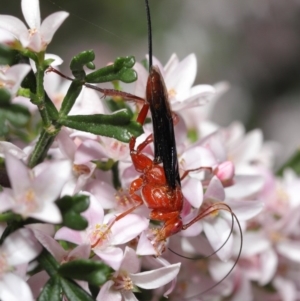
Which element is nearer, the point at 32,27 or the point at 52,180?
the point at 52,180

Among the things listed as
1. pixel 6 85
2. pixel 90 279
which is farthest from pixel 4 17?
pixel 90 279

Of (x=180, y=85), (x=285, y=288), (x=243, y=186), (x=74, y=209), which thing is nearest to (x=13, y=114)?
(x=74, y=209)

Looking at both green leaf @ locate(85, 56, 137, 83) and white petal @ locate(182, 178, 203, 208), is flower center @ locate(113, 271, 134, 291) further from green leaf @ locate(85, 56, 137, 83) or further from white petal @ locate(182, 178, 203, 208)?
green leaf @ locate(85, 56, 137, 83)

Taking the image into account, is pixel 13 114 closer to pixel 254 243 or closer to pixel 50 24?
pixel 50 24

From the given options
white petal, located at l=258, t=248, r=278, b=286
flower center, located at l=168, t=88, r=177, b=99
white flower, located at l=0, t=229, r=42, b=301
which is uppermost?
white flower, located at l=0, t=229, r=42, b=301

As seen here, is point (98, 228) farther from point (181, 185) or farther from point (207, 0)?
point (207, 0)

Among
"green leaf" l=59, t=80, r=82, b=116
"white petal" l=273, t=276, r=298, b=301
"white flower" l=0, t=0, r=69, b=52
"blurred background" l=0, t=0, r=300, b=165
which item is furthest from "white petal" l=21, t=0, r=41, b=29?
"blurred background" l=0, t=0, r=300, b=165
